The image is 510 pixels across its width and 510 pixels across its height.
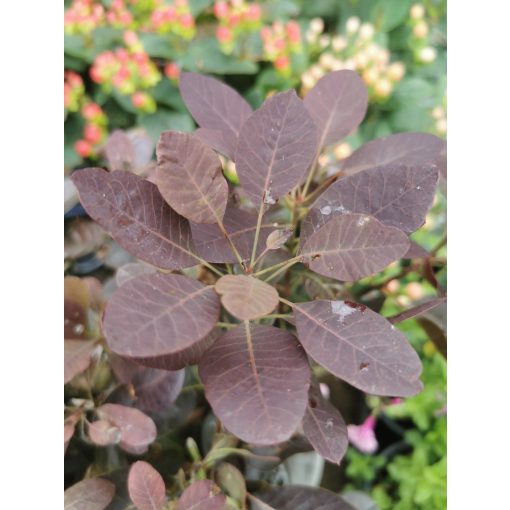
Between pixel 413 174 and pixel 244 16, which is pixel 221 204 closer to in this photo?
pixel 413 174

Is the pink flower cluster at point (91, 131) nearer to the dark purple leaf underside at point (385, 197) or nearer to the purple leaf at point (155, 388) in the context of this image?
the purple leaf at point (155, 388)

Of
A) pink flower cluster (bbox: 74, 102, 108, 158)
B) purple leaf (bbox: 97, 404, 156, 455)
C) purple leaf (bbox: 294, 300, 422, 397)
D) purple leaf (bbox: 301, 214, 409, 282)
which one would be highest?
purple leaf (bbox: 301, 214, 409, 282)

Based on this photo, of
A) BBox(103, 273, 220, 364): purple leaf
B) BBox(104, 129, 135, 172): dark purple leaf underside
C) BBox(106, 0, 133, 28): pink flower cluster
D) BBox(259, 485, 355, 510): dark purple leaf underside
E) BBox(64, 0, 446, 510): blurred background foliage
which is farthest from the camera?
BBox(106, 0, 133, 28): pink flower cluster

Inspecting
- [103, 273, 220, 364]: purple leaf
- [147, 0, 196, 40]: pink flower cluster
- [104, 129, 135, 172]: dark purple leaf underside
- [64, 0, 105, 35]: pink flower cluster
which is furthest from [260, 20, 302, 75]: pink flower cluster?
[103, 273, 220, 364]: purple leaf

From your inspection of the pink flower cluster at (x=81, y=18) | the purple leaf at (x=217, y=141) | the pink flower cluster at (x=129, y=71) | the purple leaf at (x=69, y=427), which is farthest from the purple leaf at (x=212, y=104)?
the pink flower cluster at (x=81, y=18)

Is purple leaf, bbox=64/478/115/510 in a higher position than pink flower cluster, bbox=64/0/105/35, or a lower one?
lower

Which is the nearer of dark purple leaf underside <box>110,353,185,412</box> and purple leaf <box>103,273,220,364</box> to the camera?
purple leaf <box>103,273,220,364</box>

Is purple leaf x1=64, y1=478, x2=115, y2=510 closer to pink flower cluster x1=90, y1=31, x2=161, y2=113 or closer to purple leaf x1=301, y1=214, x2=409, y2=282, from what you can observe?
purple leaf x1=301, y1=214, x2=409, y2=282
